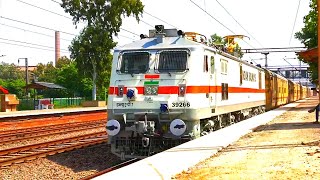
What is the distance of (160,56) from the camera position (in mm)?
13102

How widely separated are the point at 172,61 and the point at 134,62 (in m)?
1.13

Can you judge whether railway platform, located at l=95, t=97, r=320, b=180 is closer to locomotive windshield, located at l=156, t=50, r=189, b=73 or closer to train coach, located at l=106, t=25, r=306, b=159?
train coach, located at l=106, t=25, r=306, b=159

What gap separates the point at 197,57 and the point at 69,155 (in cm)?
518

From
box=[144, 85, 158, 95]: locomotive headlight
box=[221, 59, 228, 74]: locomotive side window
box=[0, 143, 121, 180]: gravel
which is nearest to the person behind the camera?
box=[0, 143, 121, 180]: gravel

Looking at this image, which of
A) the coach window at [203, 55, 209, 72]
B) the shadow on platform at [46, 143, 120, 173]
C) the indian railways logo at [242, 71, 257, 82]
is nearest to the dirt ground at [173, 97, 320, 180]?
the coach window at [203, 55, 209, 72]

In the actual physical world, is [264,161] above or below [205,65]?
below

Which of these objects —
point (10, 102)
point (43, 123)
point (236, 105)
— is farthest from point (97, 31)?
point (236, 105)

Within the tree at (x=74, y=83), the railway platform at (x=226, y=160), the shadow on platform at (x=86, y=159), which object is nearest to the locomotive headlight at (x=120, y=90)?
the shadow on platform at (x=86, y=159)

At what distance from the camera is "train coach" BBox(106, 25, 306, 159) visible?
40.5 feet

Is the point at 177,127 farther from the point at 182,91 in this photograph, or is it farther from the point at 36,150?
the point at 36,150

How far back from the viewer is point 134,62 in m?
13.2

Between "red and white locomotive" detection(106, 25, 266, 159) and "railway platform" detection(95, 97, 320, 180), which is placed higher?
"red and white locomotive" detection(106, 25, 266, 159)

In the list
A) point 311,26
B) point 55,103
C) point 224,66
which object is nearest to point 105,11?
point 55,103

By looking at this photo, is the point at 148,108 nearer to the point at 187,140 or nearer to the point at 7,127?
the point at 187,140
